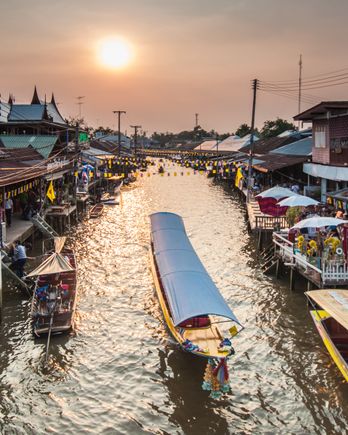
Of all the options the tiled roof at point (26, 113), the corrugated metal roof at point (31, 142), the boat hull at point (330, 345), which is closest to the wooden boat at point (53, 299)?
the boat hull at point (330, 345)

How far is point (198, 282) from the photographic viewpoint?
49.6 feet

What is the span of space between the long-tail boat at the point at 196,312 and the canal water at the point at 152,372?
89cm

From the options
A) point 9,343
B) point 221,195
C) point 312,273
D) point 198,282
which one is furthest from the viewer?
point 221,195

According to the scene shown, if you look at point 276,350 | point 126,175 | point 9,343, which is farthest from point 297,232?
point 126,175

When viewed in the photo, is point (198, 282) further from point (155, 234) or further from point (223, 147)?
point (223, 147)

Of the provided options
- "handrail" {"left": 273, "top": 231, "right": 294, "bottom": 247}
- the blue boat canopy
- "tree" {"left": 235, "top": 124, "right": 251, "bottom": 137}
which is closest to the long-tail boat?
the blue boat canopy

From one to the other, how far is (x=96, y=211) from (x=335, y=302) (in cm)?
3116

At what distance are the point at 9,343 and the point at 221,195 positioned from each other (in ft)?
142

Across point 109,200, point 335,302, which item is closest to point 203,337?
point 335,302

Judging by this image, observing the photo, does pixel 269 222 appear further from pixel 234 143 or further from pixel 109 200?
pixel 234 143

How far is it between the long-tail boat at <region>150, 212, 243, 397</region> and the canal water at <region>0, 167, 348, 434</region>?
89 centimetres

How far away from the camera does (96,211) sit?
141 ft

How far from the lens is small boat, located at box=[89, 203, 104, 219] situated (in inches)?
1638

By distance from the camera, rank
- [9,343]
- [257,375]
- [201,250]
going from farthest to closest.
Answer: [201,250]
[9,343]
[257,375]
